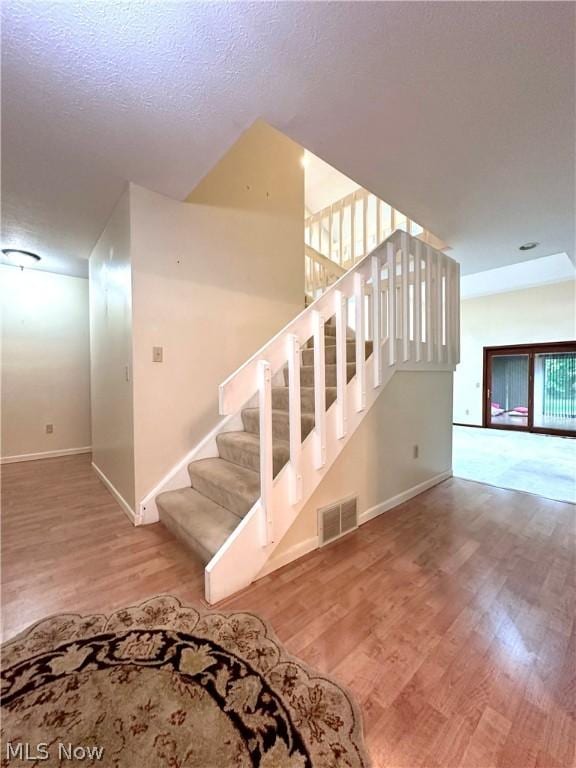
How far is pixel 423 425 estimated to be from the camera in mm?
2838

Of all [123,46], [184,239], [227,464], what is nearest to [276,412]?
[227,464]

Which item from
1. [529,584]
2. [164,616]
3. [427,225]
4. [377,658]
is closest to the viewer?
[377,658]

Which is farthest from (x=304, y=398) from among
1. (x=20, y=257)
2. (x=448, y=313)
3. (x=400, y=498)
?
(x=20, y=257)

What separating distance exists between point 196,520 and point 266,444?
80cm

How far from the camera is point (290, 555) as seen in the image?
177 cm

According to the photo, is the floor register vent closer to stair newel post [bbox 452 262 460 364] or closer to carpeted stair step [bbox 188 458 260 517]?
carpeted stair step [bbox 188 458 260 517]

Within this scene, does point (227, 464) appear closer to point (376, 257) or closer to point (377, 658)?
point (377, 658)

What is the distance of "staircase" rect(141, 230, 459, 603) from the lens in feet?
5.07

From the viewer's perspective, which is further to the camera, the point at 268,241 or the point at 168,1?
the point at 268,241

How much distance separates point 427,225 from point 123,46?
2454 mm

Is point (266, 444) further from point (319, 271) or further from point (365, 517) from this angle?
point (319, 271)

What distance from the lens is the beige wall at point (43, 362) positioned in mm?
3844

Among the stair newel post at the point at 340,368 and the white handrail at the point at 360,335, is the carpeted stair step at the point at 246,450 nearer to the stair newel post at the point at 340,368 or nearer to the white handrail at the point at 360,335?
the white handrail at the point at 360,335

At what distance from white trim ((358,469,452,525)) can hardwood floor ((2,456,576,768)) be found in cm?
6
